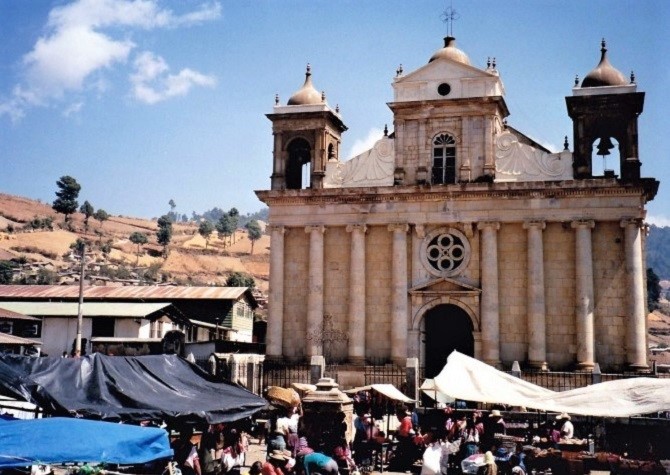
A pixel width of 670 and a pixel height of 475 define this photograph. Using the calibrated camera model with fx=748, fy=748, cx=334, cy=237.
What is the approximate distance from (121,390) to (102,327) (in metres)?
26.7

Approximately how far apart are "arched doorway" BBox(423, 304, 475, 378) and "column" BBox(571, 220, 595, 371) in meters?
4.68

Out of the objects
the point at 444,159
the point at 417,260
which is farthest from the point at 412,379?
the point at 444,159

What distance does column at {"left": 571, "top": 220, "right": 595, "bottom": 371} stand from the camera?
29078 mm

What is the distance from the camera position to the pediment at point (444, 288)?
30969 millimetres

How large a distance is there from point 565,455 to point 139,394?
30.7 ft

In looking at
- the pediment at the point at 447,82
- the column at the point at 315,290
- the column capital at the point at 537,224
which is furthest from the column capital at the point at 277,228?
the column capital at the point at 537,224

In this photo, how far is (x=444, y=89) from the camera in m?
32.2

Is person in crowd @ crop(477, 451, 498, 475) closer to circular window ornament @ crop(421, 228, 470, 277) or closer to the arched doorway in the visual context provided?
circular window ornament @ crop(421, 228, 470, 277)

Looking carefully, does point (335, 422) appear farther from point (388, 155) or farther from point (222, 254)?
point (222, 254)

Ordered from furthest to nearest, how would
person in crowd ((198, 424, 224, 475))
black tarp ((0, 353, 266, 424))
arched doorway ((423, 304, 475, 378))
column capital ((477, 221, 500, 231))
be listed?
arched doorway ((423, 304, 475, 378)) → column capital ((477, 221, 500, 231)) → person in crowd ((198, 424, 224, 475)) → black tarp ((0, 353, 266, 424))

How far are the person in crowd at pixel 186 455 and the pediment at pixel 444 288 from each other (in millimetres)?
18848

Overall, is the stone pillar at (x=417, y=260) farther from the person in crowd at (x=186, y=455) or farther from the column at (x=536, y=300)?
the person in crowd at (x=186, y=455)

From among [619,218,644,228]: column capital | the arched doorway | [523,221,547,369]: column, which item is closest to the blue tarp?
[523,221,547,369]: column

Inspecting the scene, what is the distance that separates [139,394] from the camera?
13000 mm
